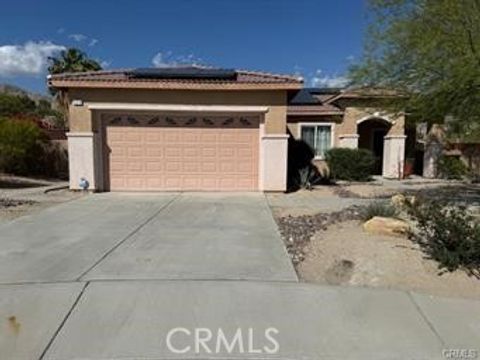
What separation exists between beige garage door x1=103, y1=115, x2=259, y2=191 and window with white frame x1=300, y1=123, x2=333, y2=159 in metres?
6.86

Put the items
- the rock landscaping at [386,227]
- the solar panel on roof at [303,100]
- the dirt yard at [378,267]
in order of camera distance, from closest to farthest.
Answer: the dirt yard at [378,267], the rock landscaping at [386,227], the solar panel on roof at [303,100]

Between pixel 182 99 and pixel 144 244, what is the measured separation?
785cm

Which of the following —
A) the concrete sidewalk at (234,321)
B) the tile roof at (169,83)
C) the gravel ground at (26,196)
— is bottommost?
the concrete sidewalk at (234,321)

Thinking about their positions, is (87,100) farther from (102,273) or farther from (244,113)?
(102,273)

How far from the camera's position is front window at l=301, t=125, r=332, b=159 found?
21281mm

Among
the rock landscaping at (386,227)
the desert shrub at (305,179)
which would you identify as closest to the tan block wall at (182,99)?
the desert shrub at (305,179)

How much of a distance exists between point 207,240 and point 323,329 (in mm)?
3711

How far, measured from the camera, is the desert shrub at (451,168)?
868 inches

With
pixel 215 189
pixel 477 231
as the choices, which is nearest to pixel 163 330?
pixel 477 231

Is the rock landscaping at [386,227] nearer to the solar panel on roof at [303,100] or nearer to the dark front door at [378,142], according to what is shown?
the solar panel on roof at [303,100]

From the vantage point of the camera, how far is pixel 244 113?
1475 centimetres

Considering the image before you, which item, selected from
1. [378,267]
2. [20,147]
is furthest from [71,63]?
[378,267]

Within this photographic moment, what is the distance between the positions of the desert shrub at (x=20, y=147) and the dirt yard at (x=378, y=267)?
14.2m

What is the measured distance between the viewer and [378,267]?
6.22m
